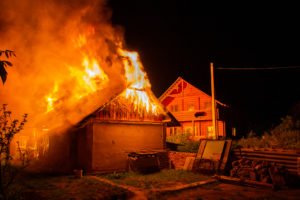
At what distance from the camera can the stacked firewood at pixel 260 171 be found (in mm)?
12159

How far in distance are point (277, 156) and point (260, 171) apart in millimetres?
1543

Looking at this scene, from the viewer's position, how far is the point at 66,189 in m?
11.3

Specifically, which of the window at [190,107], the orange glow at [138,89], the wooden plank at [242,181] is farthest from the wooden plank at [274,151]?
the window at [190,107]

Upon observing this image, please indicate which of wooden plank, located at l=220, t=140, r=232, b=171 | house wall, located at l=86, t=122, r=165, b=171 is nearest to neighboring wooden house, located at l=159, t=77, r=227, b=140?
house wall, located at l=86, t=122, r=165, b=171

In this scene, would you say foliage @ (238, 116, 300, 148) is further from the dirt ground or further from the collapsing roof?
the collapsing roof

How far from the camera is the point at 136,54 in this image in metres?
21.2

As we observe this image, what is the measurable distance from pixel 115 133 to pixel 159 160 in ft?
11.4

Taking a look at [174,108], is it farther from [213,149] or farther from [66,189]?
[66,189]

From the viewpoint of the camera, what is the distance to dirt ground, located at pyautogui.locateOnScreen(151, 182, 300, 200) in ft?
34.2

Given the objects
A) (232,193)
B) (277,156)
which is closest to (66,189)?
(232,193)

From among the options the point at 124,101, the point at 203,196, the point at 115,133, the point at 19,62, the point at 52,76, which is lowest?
the point at 203,196

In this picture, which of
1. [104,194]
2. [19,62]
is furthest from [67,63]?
[104,194]

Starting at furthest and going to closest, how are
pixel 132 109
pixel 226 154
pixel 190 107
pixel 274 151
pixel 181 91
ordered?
pixel 181 91, pixel 190 107, pixel 132 109, pixel 226 154, pixel 274 151

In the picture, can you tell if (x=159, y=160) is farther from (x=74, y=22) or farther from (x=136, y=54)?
(x=74, y=22)
